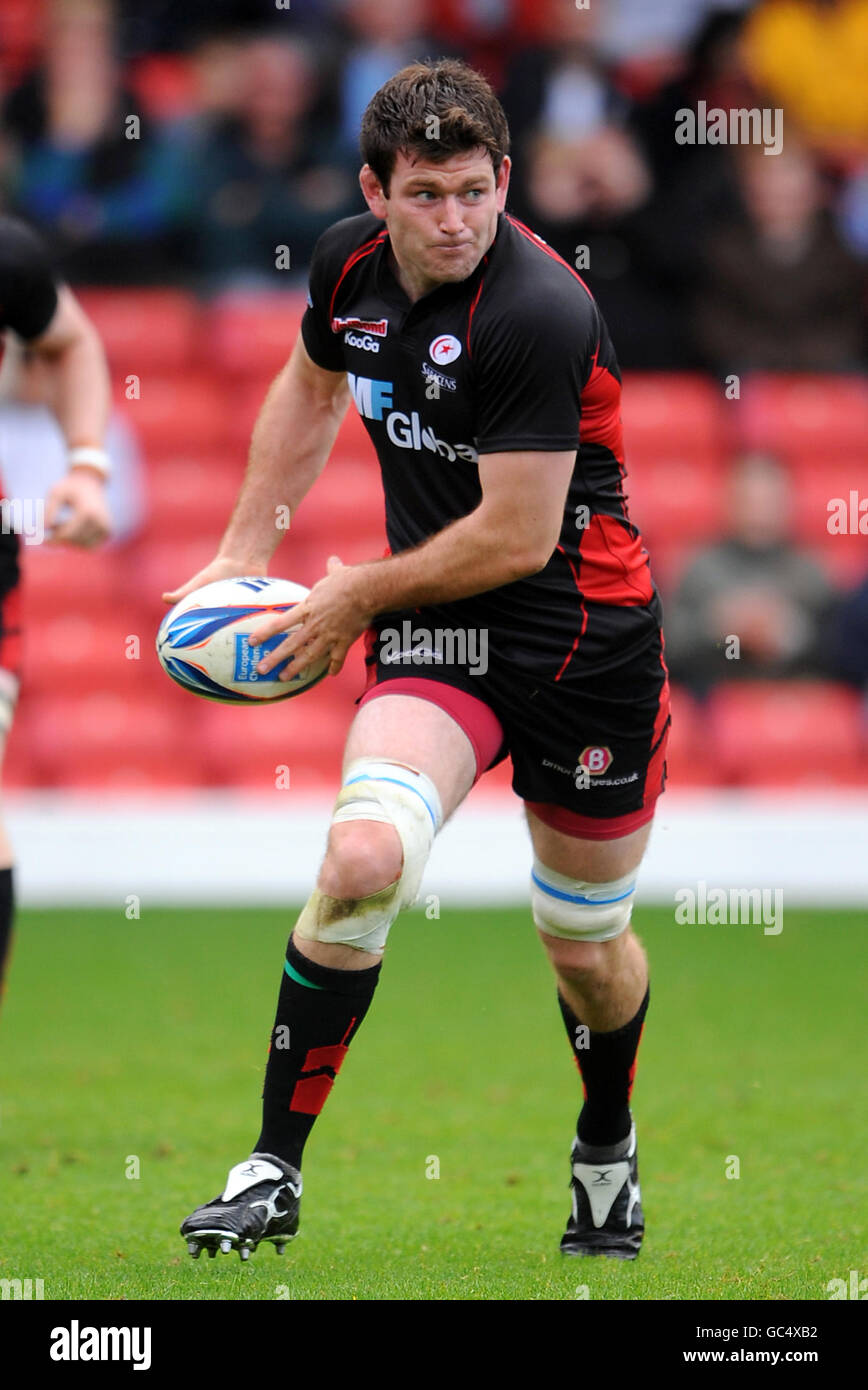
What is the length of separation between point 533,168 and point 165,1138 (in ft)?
27.4

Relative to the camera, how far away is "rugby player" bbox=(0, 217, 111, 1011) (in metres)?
4.94

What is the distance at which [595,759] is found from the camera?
4.25 meters

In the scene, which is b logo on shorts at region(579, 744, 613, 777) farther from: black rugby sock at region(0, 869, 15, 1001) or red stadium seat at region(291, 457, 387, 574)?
red stadium seat at region(291, 457, 387, 574)

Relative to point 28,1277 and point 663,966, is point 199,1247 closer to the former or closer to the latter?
point 28,1277

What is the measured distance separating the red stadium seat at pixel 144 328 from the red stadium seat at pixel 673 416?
2954 mm

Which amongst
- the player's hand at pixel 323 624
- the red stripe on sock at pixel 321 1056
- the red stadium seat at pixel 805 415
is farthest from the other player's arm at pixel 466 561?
the red stadium seat at pixel 805 415

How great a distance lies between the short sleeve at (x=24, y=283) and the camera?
5.07 meters

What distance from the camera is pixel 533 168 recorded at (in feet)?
40.3

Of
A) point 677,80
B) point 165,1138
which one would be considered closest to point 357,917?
point 165,1138

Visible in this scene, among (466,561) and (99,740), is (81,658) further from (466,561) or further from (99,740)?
(466,561)

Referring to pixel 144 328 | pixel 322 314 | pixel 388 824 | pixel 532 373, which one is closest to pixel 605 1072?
pixel 388 824

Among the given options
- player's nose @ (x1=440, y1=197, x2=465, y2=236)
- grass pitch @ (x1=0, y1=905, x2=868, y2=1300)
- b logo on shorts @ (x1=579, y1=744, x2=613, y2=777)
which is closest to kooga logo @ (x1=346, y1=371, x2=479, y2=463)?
player's nose @ (x1=440, y1=197, x2=465, y2=236)

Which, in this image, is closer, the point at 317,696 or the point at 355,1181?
the point at 355,1181

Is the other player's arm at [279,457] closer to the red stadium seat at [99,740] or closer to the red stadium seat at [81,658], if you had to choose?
the red stadium seat at [99,740]
